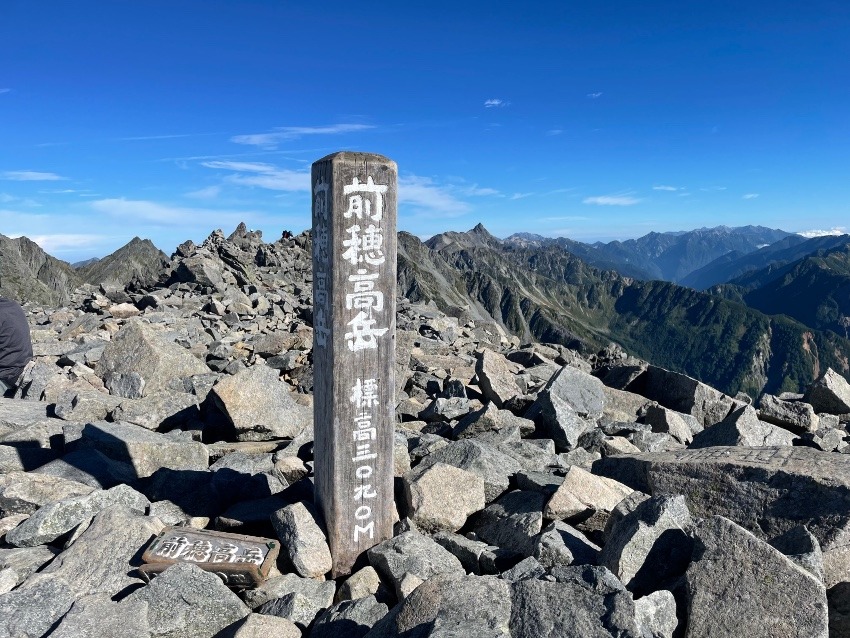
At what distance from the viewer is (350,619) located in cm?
468

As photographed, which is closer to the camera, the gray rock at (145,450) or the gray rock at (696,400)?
the gray rock at (145,450)

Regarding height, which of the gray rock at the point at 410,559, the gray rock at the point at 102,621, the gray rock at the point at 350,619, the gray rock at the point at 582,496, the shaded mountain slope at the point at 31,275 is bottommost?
the gray rock at the point at 350,619

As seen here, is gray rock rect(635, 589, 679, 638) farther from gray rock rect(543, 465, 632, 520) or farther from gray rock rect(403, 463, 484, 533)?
gray rock rect(403, 463, 484, 533)

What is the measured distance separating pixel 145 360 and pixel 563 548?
905 centimetres

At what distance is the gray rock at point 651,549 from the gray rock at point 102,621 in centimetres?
385

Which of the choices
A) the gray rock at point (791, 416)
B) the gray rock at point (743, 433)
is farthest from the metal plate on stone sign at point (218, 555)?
the gray rock at point (791, 416)

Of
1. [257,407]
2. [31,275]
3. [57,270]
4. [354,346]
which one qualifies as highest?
[57,270]

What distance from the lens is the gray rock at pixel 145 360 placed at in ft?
36.4

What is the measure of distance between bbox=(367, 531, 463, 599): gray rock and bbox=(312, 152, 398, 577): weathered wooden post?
382 millimetres

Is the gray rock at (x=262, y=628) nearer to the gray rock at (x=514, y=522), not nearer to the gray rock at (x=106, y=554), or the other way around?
the gray rock at (x=106, y=554)

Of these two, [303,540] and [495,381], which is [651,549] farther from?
[495,381]

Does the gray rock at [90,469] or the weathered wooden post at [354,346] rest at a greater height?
the weathered wooden post at [354,346]

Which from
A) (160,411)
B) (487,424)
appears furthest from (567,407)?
(160,411)

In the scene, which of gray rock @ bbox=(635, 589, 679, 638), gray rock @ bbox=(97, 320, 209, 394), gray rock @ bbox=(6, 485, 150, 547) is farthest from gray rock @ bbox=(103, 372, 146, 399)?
gray rock @ bbox=(635, 589, 679, 638)
